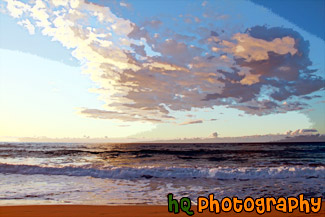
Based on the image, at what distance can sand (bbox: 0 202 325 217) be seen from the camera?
676 cm

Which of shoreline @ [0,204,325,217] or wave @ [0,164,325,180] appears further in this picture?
wave @ [0,164,325,180]

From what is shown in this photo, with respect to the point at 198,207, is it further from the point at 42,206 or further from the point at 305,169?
the point at 305,169

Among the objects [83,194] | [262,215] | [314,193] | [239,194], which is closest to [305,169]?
[314,193]

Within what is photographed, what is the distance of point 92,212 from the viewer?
23.0 ft

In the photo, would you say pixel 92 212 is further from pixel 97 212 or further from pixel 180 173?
pixel 180 173

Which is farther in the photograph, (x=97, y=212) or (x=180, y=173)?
(x=180, y=173)

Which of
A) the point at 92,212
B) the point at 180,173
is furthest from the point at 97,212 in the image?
the point at 180,173

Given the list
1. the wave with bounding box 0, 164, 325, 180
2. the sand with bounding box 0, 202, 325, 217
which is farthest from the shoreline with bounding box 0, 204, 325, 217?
the wave with bounding box 0, 164, 325, 180

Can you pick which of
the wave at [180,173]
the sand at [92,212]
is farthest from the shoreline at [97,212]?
the wave at [180,173]

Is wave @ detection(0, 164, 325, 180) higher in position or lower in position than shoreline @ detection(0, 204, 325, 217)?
lower

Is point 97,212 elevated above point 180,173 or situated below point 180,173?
above

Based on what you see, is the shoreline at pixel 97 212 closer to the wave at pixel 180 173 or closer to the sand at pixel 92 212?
the sand at pixel 92 212

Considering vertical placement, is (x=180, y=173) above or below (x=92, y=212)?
below

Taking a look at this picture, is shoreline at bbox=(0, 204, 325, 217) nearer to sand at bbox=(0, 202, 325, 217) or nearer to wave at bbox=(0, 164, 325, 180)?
sand at bbox=(0, 202, 325, 217)
